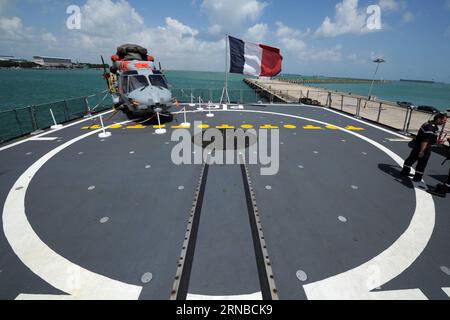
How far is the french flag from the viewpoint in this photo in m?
16.2

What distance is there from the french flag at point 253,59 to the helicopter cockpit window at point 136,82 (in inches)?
284

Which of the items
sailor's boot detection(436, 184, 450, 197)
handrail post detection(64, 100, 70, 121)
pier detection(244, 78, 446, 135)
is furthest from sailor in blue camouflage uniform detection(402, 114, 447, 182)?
handrail post detection(64, 100, 70, 121)

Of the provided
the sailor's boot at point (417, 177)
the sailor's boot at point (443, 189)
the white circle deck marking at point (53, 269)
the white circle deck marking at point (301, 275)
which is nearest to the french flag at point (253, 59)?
the sailor's boot at point (417, 177)

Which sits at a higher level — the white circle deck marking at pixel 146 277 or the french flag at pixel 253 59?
the french flag at pixel 253 59

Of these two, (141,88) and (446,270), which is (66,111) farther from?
(446,270)

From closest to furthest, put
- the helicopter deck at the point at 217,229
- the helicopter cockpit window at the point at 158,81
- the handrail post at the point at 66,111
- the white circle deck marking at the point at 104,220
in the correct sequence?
the helicopter deck at the point at 217,229 < the white circle deck marking at the point at 104,220 < the helicopter cockpit window at the point at 158,81 < the handrail post at the point at 66,111

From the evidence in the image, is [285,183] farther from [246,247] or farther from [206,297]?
[206,297]

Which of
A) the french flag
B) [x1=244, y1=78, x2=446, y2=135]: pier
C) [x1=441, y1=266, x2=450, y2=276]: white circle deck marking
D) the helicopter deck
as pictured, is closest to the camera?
the helicopter deck

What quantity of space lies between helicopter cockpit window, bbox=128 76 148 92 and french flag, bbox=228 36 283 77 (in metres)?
7.21

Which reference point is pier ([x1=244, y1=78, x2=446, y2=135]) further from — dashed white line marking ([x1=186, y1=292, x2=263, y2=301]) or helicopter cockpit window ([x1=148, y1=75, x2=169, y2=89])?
dashed white line marking ([x1=186, y1=292, x2=263, y2=301])

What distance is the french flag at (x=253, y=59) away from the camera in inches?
640

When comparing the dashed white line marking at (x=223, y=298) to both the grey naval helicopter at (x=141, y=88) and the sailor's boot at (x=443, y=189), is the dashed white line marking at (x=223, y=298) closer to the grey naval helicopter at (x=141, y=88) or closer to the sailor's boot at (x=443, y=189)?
the sailor's boot at (x=443, y=189)

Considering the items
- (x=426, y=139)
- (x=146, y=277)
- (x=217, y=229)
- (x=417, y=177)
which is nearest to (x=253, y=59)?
(x=426, y=139)
